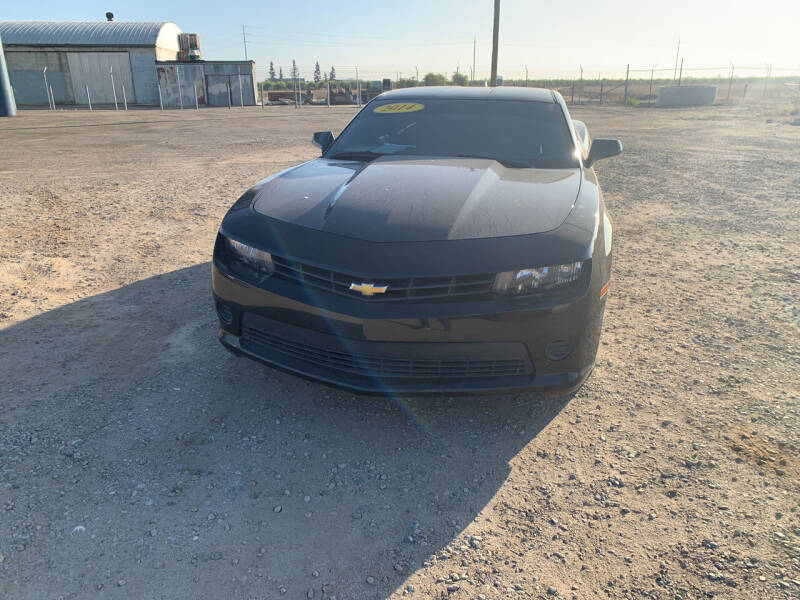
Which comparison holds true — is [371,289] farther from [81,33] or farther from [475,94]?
[81,33]

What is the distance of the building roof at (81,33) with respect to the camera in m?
36.4

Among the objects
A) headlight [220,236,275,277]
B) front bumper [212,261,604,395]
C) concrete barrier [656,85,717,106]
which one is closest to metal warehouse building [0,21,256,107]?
concrete barrier [656,85,717,106]

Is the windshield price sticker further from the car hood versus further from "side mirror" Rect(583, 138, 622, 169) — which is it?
"side mirror" Rect(583, 138, 622, 169)

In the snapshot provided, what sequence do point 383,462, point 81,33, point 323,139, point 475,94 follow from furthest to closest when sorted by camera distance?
point 81,33, point 323,139, point 475,94, point 383,462

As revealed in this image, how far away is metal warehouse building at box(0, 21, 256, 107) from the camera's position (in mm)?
33875

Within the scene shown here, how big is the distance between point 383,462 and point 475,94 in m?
2.93

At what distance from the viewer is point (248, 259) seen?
106 inches

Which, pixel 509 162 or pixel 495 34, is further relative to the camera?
pixel 495 34

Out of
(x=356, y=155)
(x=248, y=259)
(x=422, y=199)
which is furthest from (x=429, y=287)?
(x=356, y=155)

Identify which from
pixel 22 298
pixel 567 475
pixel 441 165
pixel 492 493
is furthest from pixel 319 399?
pixel 22 298

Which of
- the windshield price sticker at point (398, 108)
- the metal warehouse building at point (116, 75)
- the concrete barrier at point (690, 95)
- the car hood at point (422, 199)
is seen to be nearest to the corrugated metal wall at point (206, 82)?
the metal warehouse building at point (116, 75)

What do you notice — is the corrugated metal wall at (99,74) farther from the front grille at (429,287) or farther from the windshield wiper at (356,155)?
the front grille at (429,287)

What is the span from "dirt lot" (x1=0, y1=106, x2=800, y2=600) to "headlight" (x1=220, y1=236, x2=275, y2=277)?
2.32 feet

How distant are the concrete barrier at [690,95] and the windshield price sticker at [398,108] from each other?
35.2 m
